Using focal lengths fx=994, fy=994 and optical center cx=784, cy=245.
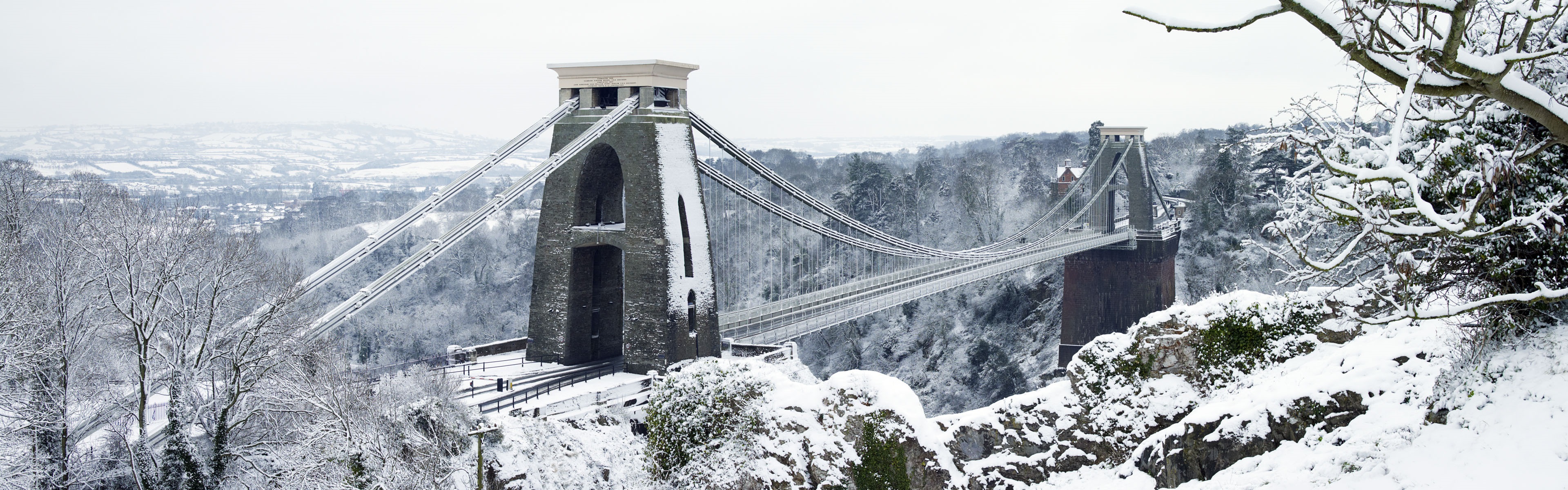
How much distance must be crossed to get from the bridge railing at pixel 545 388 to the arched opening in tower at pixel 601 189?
9.19 feet

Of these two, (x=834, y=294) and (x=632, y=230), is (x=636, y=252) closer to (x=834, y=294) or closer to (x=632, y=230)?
(x=632, y=230)

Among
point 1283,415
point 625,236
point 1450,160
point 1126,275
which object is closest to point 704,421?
point 625,236

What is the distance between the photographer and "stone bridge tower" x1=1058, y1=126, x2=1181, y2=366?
33.1 metres

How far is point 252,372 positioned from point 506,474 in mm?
3689

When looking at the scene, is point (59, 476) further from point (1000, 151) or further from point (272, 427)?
point (1000, 151)

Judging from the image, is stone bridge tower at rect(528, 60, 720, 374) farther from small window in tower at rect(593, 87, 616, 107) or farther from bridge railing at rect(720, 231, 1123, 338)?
bridge railing at rect(720, 231, 1123, 338)

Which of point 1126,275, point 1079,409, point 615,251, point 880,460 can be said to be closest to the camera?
point 1079,409

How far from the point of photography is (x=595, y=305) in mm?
19531

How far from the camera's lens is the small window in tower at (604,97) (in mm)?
18359

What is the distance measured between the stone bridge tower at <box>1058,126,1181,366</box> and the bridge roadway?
0.72 metres

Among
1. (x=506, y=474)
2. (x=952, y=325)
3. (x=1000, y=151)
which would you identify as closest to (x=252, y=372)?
(x=506, y=474)

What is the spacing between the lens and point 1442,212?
6.25 metres

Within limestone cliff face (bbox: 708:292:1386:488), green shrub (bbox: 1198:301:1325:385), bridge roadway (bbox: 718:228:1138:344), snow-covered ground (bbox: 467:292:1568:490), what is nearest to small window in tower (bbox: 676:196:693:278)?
bridge roadway (bbox: 718:228:1138:344)

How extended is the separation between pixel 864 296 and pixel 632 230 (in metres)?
8.29
